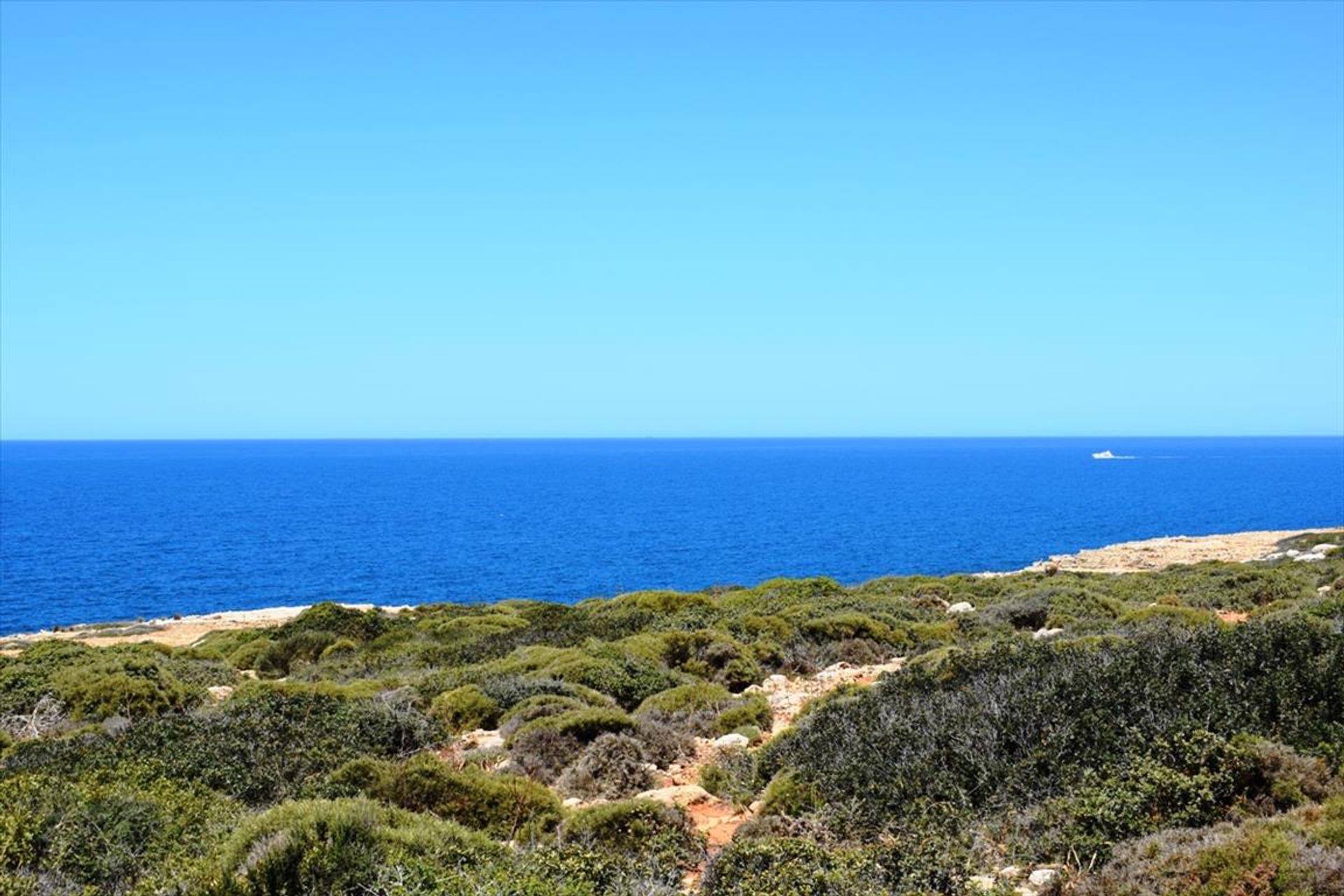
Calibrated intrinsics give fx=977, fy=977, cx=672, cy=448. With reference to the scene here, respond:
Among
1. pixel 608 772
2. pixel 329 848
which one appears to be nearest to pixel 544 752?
pixel 608 772

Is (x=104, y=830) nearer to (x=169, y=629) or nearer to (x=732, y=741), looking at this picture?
(x=732, y=741)

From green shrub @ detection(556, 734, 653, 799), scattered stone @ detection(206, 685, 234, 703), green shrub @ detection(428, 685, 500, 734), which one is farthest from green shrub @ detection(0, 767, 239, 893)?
scattered stone @ detection(206, 685, 234, 703)

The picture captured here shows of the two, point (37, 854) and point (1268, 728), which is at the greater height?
point (1268, 728)

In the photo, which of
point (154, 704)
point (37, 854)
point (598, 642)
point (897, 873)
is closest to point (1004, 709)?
point (897, 873)

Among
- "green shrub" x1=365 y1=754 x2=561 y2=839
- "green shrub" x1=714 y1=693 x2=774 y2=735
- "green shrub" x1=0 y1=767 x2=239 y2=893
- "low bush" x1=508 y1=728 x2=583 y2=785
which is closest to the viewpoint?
"green shrub" x1=0 y1=767 x2=239 y2=893

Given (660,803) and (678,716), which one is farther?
(678,716)

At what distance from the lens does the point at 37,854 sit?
751 centimetres

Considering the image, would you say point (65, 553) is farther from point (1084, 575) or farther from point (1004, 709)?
point (1004, 709)

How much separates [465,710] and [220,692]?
26.9ft

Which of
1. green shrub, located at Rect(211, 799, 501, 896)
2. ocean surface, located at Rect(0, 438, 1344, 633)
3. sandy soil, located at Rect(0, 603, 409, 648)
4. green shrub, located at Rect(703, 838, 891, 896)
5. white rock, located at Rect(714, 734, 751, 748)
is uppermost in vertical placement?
green shrub, located at Rect(211, 799, 501, 896)

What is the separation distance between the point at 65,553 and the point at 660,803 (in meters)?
81.9

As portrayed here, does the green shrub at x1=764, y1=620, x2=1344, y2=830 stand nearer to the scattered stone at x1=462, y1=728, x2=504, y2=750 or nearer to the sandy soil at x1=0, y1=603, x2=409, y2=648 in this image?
the scattered stone at x1=462, y1=728, x2=504, y2=750

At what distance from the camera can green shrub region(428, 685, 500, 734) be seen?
572 inches

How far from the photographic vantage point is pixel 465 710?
14.8 meters
